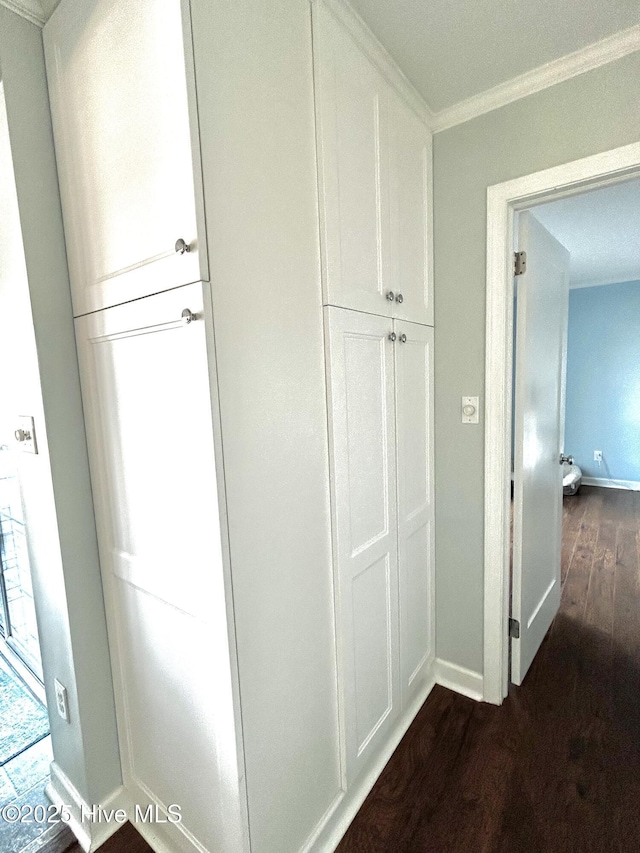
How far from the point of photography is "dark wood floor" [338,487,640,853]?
1261 mm

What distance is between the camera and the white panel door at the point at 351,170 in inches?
→ 43.5

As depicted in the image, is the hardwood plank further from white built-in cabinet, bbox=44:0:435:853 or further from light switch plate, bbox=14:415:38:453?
light switch plate, bbox=14:415:38:453

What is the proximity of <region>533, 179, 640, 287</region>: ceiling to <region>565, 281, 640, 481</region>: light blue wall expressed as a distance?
42cm

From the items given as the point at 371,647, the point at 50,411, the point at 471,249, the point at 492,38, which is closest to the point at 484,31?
the point at 492,38

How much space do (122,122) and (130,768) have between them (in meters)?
1.82

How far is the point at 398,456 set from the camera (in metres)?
1.51

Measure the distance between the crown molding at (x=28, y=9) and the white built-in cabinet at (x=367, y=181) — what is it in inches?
27.6

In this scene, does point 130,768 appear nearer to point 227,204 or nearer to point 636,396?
point 227,204

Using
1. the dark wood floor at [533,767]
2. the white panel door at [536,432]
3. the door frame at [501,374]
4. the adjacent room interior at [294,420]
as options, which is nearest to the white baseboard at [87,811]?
the adjacent room interior at [294,420]

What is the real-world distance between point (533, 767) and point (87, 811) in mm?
1490

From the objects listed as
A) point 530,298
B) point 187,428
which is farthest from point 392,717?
point 530,298

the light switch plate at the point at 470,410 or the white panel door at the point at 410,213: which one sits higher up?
the white panel door at the point at 410,213

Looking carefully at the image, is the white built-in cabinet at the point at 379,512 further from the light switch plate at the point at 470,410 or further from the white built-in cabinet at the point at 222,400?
the light switch plate at the point at 470,410

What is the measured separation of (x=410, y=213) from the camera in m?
1.54
